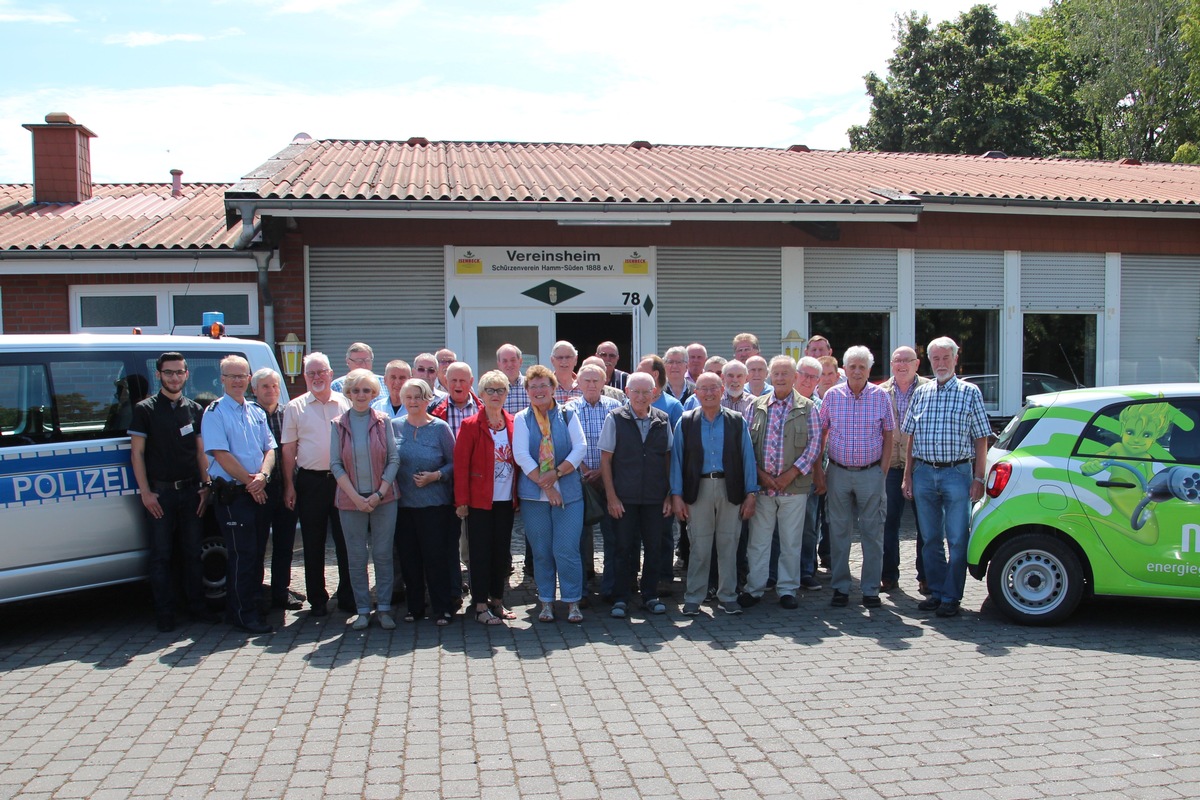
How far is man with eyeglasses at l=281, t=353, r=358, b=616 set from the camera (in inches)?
262

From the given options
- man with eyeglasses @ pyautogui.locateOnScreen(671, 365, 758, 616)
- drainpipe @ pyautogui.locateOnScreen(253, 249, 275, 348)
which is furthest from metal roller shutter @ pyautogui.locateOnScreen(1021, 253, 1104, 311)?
drainpipe @ pyautogui.locateOnScreen(253, 249, 275, 348)

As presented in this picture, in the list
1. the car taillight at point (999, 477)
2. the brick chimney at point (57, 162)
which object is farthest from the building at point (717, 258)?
the car taillight at point (999, 477)

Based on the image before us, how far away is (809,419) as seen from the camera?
22.9 feet

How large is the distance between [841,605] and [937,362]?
1.91m

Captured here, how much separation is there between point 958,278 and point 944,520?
7111 millimetres

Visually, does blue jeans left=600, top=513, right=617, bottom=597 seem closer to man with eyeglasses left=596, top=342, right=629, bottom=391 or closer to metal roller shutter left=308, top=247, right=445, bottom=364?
man with eyeglasses left=596, top=342, right=629, bottom=391

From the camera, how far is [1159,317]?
45.3 feet

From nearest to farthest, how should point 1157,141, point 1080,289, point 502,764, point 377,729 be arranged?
point 502,764
point 377,729
point 1080,289
point 1157,141

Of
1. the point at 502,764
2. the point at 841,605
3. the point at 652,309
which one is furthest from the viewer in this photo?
the point at 652,309

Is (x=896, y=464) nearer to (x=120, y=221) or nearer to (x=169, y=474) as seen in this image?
(x=169, y=474)

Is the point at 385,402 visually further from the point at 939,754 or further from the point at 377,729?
the point at 939,754

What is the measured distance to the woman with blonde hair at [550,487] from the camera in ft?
21.3

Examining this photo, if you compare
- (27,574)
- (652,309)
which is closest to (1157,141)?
(652,309)

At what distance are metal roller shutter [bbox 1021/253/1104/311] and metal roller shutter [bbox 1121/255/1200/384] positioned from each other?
535 mm
